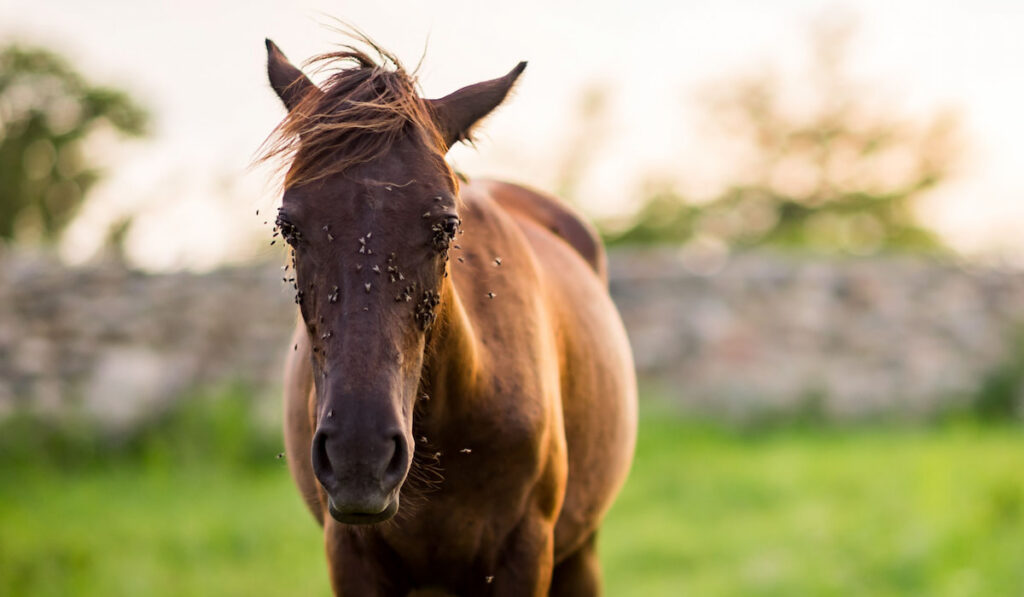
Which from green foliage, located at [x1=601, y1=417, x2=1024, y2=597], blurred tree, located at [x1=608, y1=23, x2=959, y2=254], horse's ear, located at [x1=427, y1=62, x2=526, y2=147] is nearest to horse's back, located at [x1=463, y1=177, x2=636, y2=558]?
horse's ear, located at [x1=427, y1=62, x2=526, y2=147]

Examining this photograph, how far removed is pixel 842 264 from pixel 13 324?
9.05 m

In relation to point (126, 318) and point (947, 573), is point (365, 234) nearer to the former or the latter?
point (947, 573)

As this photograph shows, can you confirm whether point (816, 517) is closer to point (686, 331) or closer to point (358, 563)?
point (686, 331)

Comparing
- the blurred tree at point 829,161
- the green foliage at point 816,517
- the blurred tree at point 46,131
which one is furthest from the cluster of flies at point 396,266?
the blurred tree at point 829,161

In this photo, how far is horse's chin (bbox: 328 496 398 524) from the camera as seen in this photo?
1.71m

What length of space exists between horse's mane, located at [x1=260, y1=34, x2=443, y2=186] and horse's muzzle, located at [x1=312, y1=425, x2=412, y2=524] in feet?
1.75

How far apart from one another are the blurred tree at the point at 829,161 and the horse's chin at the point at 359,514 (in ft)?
77.2

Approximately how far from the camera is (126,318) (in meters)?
9.22

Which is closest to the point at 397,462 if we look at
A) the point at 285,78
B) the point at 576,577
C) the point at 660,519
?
the point at 285,78

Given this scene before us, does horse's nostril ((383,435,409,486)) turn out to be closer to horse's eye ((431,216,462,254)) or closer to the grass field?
horse's eye ((431,216,462,254))

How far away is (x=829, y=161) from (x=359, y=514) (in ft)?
85.4

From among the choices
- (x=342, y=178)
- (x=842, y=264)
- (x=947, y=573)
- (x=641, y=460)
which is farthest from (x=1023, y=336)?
(x=342, y=178)

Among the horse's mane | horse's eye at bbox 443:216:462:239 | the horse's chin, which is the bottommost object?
the horse's chin

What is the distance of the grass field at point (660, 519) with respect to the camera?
20.3 ft
